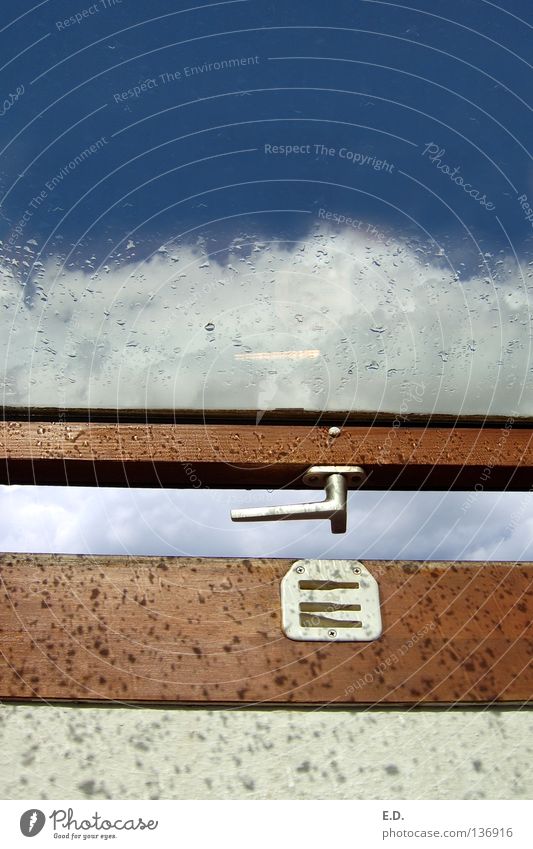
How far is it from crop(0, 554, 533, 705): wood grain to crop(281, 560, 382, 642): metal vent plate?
15 mm

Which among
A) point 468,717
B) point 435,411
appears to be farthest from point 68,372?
point 468,717

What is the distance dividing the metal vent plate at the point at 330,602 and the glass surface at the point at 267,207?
33 cm

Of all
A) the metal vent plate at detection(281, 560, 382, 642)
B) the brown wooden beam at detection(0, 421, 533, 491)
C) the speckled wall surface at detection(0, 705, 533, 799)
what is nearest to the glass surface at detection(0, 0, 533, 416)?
the brown wooden beam at detection(0, 421, 533, 491)

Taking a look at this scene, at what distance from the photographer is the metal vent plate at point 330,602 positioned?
115 cm

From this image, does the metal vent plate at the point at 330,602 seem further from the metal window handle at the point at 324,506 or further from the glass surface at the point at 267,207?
the glass surface at the point at 267,207

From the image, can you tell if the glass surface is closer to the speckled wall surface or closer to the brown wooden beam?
the brown wooden beam

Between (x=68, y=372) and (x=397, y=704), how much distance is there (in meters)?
0.87

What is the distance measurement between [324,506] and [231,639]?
28cm

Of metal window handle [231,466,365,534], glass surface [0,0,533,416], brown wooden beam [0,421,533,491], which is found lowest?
metal window handle [231,466,365,534]

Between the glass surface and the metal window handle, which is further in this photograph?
the glass surface

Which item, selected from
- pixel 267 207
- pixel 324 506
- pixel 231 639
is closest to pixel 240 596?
pixel 231 639

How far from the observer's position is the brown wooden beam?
1277mm
